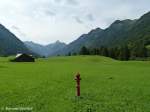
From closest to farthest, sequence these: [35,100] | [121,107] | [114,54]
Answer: [121,107], [35,100], [114,54]

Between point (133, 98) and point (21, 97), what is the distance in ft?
27.8

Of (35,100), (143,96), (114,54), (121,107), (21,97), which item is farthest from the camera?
(114,54)

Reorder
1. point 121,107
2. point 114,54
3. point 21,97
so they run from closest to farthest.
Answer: point 121,107, point 21,97, point 114,54

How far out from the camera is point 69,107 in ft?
62.6

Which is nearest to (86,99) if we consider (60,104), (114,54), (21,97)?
(60,104)

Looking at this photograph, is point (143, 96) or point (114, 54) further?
point (114, 54)

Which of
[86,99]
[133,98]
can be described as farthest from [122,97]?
[86,99]

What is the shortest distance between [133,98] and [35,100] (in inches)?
294

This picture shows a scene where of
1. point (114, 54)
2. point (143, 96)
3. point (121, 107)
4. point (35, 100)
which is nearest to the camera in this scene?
point (121, 107)

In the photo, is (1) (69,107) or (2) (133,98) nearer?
(1) (69,107)

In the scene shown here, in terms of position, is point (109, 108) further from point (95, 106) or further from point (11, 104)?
point (11, 104)

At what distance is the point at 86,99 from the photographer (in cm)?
2238

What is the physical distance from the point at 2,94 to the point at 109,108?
9668mm

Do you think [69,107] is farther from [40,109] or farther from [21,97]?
[21,97]
